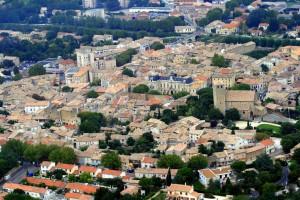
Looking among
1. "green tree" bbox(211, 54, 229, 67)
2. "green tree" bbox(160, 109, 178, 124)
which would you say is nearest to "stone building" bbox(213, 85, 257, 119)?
"green tree" bbox(160, 109, 178, 124)

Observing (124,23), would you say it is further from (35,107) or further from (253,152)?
(253,152)

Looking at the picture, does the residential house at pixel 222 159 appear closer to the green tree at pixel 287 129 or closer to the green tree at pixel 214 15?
the green tree at pixel 287 129

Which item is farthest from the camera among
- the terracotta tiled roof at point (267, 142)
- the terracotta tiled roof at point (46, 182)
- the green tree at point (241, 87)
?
the green tree at point (241, 87)

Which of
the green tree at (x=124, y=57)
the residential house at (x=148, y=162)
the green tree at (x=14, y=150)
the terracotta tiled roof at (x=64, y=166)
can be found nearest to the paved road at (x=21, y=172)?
the green tree at (x=14, y=150)

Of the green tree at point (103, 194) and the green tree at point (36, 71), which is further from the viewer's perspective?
the green tree at point (36, 71)

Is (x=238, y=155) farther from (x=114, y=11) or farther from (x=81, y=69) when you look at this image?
(x=114, y=11)
